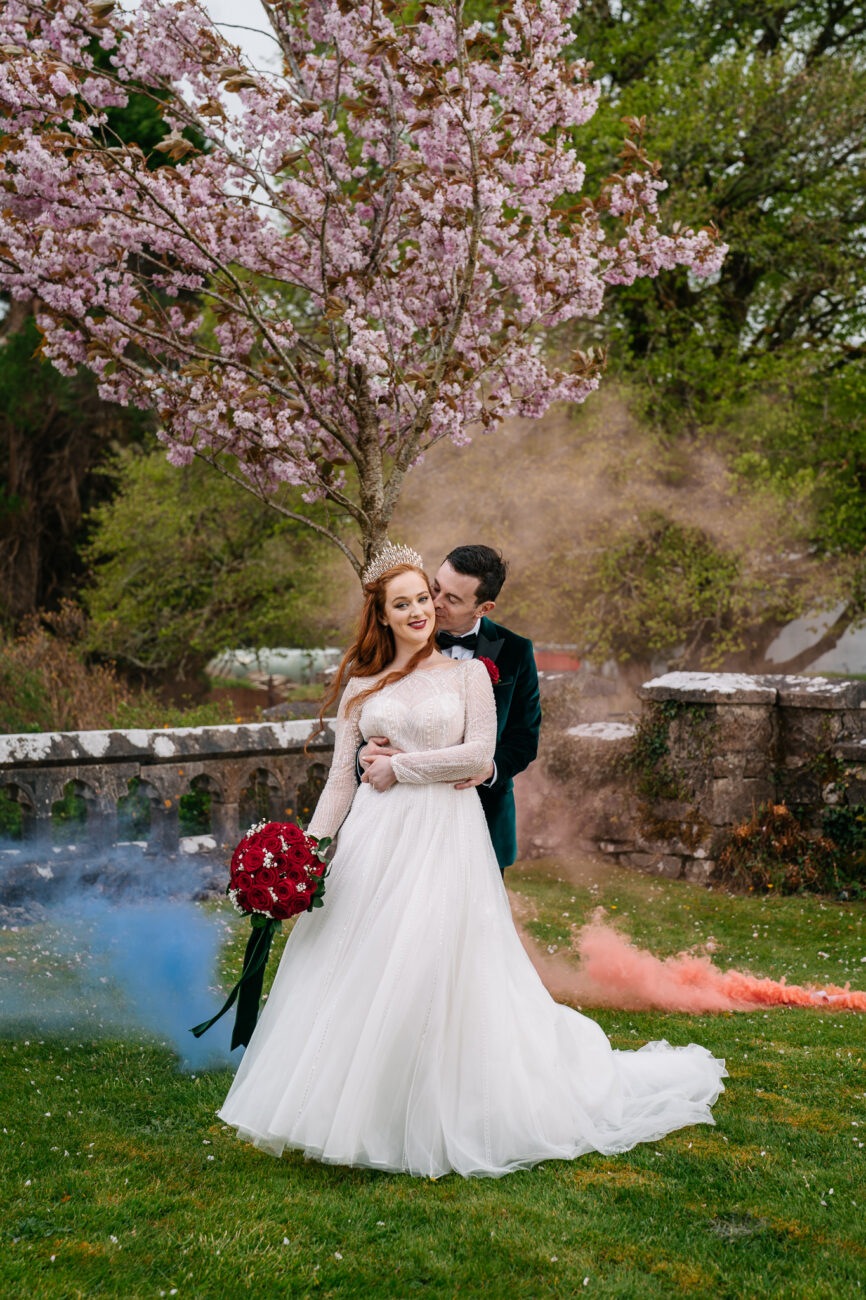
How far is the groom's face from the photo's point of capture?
4355mm

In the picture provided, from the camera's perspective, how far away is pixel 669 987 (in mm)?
5734

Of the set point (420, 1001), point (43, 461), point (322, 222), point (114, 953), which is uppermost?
point (43, 461)

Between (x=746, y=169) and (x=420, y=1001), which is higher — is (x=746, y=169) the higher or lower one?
the higher one

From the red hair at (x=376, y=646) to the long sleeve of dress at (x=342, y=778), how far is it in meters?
0.06

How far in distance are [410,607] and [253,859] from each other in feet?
3.73

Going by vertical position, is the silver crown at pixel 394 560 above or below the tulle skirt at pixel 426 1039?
above

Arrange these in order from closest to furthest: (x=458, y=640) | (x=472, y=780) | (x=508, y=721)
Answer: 1. (x=472, y=780)
2. (x=458, y=640)
3. (x=508, y=721)

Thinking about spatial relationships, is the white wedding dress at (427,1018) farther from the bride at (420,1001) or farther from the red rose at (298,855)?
the red rose at (298,855)

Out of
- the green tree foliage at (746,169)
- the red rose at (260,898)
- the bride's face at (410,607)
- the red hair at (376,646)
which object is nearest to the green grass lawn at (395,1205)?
the red rose at (260,898)

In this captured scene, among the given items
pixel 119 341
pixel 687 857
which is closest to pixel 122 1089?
pixel 119 341

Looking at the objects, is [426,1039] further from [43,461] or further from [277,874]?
[43,461]

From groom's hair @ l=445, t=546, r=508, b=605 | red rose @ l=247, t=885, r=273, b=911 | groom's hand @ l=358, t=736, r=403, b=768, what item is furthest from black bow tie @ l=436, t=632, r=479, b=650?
red rose @ l=247, t=885, r=273, b=911

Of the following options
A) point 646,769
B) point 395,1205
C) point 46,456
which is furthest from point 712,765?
point 46,456

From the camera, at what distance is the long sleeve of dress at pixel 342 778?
13.6 ft
